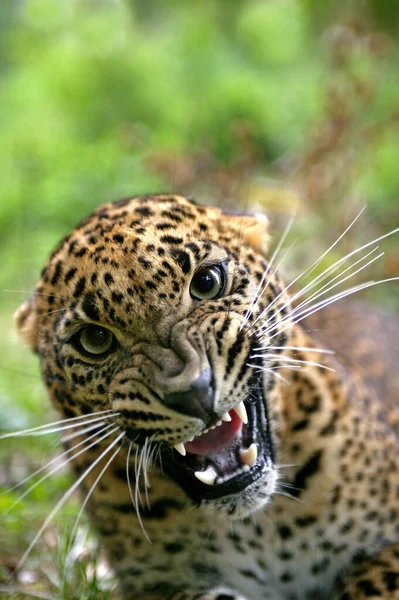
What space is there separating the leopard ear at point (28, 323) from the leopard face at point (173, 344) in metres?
0.30

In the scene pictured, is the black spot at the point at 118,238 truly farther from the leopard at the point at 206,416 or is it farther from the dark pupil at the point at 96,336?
the dark pupil at the point at 96,336

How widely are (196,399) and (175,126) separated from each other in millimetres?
12724

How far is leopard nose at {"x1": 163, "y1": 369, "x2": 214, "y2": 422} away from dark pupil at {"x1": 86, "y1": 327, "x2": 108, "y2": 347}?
20.2 inches

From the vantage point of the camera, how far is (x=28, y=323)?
471 cm

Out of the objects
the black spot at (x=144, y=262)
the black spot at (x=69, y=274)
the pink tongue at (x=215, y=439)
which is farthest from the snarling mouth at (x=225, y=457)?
the black spot at (x=69, y=274)

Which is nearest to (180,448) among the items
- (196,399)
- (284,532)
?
(196,399)

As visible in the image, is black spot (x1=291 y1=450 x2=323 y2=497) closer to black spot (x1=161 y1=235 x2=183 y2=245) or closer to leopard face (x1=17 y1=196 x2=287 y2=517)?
leopard face (x1=17 y1=196 x2=287 y2=517)

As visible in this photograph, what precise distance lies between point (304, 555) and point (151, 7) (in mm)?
17315

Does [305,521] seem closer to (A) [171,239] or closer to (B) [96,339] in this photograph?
(B) [96,339]

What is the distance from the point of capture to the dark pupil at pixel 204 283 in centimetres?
400

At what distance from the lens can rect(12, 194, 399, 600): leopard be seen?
380 centimetres

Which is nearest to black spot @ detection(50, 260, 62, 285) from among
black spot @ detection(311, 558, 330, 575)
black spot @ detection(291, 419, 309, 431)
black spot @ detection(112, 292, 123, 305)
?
black spot @ detection(112, 292, 123, 305)

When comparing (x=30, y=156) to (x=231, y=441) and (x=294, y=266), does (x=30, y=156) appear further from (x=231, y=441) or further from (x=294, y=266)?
(x=231, y=441)

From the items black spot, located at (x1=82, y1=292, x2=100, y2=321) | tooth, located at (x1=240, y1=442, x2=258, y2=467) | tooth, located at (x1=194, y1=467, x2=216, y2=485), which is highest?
black spot, located at (x1=82, y1=292, x2=100, y2=321)
